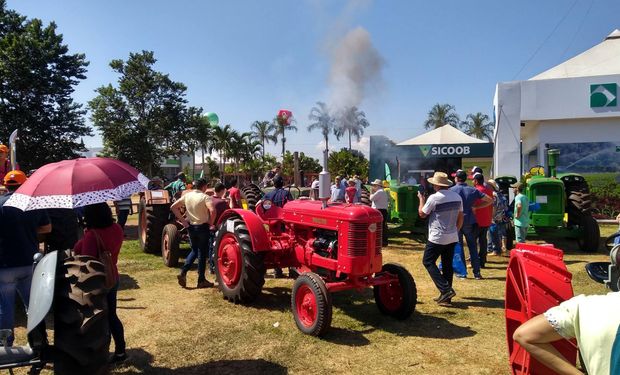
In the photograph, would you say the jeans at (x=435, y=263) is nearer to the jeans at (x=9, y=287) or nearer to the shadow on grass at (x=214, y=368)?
the shadow on grass at (x=214, y=368)

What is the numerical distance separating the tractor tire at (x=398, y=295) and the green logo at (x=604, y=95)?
12.3 m

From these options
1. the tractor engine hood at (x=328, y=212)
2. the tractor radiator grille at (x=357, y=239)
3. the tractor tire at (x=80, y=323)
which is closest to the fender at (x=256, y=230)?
the tractor engine hood at (x=328, y=212)

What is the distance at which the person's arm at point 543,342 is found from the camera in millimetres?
1808

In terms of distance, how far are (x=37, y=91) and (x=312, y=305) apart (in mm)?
14679

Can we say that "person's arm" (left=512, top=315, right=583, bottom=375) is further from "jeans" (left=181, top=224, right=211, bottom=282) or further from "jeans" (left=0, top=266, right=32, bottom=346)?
"jeans" (left=181, top=224, right=211, bottom=282)

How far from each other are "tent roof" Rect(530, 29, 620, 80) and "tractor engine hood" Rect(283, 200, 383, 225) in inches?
508

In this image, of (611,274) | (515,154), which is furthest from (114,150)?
(611,274)

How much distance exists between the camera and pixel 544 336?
1.83m

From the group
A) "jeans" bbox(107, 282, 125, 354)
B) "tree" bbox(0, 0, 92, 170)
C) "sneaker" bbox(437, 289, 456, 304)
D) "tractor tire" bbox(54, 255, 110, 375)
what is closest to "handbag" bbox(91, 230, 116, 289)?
"jeans" bbox(107, 282, 125, 354)

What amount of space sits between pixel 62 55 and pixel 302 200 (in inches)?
550

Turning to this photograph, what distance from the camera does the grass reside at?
385 cm

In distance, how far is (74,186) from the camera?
3.14m

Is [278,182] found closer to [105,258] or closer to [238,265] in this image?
[238,265]

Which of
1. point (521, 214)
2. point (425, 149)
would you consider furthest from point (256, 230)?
point (425, 149)
